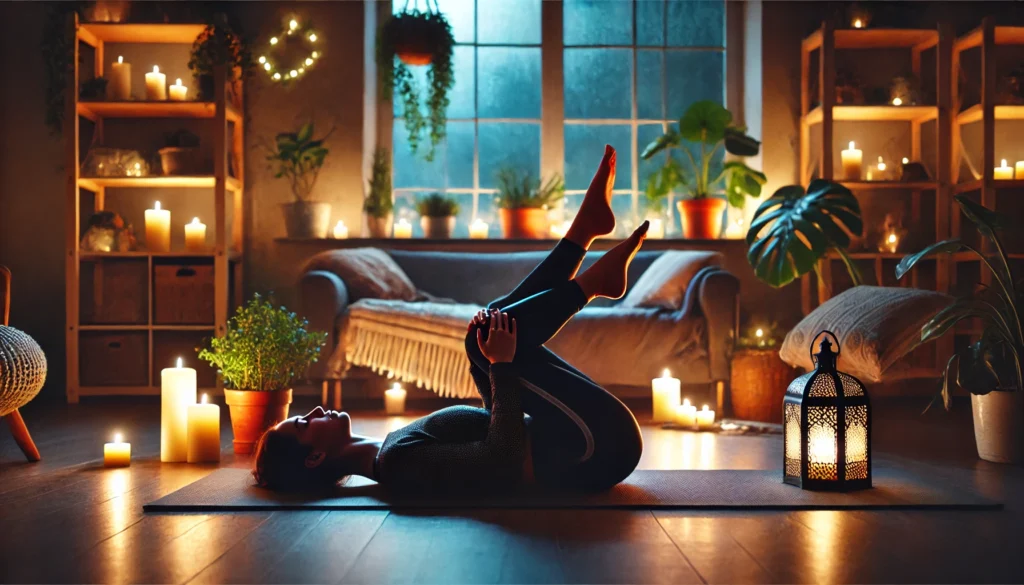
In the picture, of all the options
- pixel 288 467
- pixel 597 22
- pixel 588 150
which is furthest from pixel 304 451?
pixel 597 22

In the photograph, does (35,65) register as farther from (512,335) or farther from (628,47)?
(512,335)

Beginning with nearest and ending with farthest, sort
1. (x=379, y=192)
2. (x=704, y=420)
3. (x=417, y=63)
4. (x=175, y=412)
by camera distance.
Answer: (x=175, y=412) → (x=704, y=420) → (x=417, y=63) → (x=379, y=192)

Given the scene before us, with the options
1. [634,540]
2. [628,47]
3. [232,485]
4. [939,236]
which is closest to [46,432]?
[232,485]

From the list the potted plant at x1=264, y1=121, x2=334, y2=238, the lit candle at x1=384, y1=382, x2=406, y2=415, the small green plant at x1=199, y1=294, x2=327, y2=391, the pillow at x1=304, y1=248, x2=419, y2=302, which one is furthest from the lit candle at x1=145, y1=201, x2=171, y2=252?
the small green plant at x1=199, y1=294, x2=327, y2=391

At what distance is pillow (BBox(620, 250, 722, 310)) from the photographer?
4.07 meters

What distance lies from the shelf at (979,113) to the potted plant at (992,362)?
6.41 ft

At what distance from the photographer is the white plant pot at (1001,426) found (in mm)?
2668

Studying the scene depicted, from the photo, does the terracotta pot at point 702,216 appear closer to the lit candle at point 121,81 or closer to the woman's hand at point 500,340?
the lit candle at point 121,81

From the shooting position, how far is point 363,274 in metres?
4.22

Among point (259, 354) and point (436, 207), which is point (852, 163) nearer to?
point (436, 207)

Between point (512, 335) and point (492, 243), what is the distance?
2.93m

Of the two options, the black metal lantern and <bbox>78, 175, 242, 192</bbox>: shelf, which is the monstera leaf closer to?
the black metal lantern

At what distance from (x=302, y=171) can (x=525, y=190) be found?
1159 millimetres

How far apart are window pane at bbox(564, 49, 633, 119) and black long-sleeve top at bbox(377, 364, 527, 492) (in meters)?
3.42
